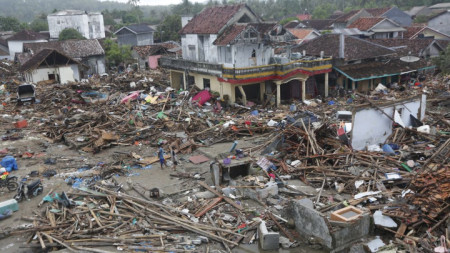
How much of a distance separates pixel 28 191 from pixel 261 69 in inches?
710

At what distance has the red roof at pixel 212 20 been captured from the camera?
96.8ft

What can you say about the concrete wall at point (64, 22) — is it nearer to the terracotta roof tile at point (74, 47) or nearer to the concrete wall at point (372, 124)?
the terracotta roof tile at point (74, 47)

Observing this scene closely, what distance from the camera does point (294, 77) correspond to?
2919cm

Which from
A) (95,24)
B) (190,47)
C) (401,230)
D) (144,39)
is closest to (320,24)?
(144,39)

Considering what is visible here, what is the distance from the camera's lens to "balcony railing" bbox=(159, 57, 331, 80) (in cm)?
2730

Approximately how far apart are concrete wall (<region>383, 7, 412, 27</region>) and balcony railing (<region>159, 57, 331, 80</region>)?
38592 millimetres

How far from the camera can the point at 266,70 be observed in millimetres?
28328

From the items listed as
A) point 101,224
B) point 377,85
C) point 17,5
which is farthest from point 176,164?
point 17,5

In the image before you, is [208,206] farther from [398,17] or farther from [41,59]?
[398,17]

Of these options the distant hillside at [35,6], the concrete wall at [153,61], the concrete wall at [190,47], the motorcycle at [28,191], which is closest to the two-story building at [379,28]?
the concrete wall at [190,47]

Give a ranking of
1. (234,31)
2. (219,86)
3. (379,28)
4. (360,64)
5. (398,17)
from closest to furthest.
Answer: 1. (234,31)
2. (219,86)
3. (360,64)
4. (379,28)
5. (398,17)

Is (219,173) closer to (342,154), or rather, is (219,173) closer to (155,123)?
(342,154)

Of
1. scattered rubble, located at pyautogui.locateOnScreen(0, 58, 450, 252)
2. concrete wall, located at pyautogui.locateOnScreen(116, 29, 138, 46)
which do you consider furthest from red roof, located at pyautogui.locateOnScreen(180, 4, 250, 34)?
concrete wall, located at pyautogui.locateOnScreen(116, 29, 138, 46)

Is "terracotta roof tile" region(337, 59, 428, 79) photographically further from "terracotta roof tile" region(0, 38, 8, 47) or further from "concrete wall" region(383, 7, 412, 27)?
"terracotta roof tile" region(0, 38, 8, 47)
